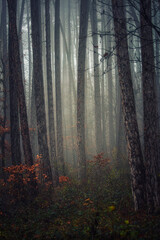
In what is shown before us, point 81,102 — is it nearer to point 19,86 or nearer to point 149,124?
point 19,86

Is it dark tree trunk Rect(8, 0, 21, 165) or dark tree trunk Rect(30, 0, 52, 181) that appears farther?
dark tree trunk Rect(30, 0, 52, 181)

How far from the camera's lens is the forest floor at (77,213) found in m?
4.34

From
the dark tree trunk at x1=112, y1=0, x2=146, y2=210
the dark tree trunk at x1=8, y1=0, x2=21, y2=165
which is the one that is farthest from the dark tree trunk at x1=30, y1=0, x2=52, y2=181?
A: the dark tree trunk at x1=112, y1=0, x2=146, y2=210

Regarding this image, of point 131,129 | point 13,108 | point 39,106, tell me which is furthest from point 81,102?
point 131,129

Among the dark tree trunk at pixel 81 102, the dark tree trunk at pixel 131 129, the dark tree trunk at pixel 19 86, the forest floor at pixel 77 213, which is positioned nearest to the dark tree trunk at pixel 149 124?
the dark tree trunk at pixel 131 129

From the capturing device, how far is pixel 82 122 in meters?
9.79

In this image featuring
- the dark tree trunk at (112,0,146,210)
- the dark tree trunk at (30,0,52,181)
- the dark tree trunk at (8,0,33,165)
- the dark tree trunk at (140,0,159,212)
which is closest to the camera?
the dark tree trunk at (140,0,159,212)

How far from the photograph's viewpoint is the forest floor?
434 cm

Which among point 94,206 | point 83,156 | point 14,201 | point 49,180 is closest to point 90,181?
point 83,156

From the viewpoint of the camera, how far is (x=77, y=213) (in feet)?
20.0

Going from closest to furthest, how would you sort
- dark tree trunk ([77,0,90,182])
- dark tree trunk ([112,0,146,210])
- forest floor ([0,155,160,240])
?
forest floor ([0,155,160,240]) < dark tree trunk ([112,0,146,210]) < dark tree trunk ([77,0,90,182])

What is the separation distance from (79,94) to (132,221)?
6.64m

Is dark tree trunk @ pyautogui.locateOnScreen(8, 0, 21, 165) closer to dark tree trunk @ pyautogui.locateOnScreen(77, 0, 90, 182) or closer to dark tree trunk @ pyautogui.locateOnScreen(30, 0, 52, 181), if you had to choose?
dark tree trunk @ pyautogui.locateOnScreen(30, 0, 52, 181)

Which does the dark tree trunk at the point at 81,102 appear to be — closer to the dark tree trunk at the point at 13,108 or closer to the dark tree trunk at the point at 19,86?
the dark tree trunk at the point at 19,86
